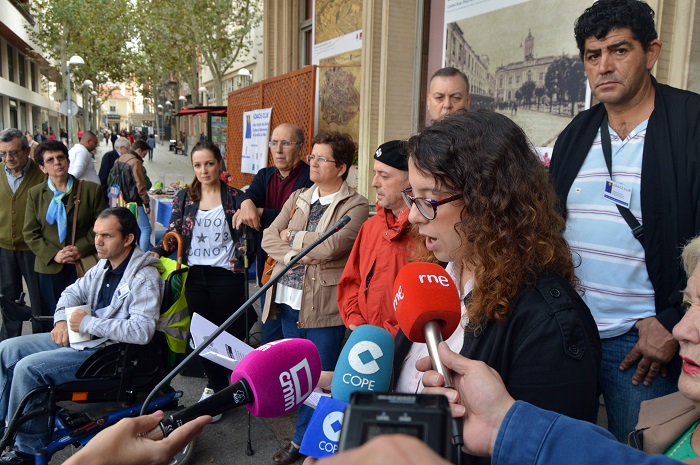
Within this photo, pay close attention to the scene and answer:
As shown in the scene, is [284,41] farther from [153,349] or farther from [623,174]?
[623,174]

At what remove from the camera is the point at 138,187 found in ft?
26.6

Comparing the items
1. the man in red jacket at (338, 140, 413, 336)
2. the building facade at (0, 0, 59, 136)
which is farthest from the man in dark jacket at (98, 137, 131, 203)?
the building facade at (0, 0, 59, 136)

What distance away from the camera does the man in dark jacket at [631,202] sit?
199cm

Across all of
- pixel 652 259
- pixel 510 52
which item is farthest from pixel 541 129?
pixel 652 259

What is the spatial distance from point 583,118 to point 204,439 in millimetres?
3113

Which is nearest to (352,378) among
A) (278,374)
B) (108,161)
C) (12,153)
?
(278,374)

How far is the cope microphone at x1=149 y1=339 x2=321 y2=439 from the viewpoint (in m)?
1.29

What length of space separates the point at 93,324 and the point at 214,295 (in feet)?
3.35

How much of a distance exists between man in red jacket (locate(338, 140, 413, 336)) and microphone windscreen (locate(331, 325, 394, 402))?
1112 mm

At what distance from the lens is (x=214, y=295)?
13.4 feet

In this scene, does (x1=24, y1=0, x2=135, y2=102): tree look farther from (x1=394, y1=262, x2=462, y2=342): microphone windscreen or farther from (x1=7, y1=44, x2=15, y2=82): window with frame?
(x1=394, y1=262, x2=462, y2=342): microphone windscreen

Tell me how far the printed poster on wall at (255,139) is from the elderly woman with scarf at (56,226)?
12.4 feet

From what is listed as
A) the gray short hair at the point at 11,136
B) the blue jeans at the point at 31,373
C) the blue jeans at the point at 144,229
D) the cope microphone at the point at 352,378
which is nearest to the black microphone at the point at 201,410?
the cope microphone at the point at 352,378

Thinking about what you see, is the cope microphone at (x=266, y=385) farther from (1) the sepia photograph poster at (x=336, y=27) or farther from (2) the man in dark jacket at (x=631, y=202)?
(1) the sepia photograph poster at (x=336, y=27)
